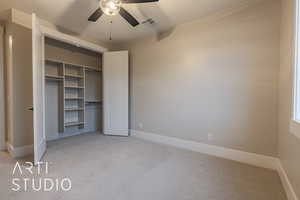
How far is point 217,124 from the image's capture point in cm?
290

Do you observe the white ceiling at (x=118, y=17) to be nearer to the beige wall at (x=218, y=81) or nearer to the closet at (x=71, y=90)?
the beige wall at (x=218, y=81)

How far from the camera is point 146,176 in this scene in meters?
2.10

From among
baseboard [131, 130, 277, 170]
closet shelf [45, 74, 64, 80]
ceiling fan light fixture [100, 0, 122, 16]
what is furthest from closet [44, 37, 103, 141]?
ceiling fan light fixture [100, 0, 122, 16]

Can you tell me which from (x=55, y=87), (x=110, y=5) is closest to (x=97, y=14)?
(x=110, y=5)

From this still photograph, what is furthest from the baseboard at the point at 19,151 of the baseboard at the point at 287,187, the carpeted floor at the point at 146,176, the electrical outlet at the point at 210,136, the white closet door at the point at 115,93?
the baseboard at the point at 287,187

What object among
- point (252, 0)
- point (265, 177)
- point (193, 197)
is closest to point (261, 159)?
point (265, 177)

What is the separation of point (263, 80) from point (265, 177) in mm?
1446

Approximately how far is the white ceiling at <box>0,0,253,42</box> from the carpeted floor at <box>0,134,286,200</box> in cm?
265

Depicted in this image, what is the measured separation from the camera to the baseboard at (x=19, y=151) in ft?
9.04

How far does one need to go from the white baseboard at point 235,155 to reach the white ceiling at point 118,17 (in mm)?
2558

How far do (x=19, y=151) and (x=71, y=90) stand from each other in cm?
188

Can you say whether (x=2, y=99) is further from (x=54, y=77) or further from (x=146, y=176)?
(x=146, y=176)

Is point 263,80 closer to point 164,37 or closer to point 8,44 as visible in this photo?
point 164,37

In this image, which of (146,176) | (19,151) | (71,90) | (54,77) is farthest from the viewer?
(71,90)
